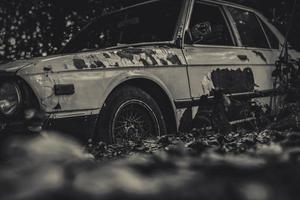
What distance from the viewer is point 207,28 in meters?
4.00

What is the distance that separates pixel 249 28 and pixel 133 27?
1293 millimetres

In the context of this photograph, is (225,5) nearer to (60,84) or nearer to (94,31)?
(94,31)


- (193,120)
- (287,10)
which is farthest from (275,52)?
(287,10)

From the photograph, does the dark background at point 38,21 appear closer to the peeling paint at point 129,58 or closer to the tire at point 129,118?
the peeling paint at point 129,58

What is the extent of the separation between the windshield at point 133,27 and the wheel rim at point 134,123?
0.76 metres

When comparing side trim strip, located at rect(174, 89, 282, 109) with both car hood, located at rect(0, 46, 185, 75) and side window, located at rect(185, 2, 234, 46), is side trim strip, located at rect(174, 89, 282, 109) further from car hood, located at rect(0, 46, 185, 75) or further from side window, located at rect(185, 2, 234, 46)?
side window, located at rect(185, 2, 234, 46)

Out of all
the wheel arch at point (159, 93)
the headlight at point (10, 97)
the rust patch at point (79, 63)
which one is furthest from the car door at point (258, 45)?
the headlight at point (10, 97)

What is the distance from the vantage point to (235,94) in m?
4.20

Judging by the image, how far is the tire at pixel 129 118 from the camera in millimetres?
3262

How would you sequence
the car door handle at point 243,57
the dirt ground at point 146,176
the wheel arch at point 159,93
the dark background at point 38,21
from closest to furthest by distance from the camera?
the dirt ground at point 146,176 → the wheel arch at point 159,93 → the car door handle at point 243,57 → the dark background at point 38,21

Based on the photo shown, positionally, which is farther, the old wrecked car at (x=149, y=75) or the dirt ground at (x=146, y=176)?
the old wrecked car at (x=149, y=75)

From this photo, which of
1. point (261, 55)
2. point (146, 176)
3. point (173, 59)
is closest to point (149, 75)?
point (173, 59)

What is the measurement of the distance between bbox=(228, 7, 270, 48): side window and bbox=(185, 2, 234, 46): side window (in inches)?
8.0

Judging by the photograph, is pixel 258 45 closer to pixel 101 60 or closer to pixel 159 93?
pixel 159 93
